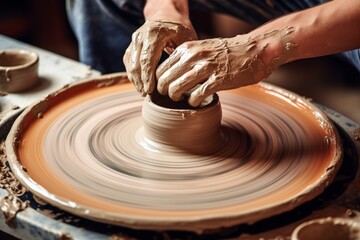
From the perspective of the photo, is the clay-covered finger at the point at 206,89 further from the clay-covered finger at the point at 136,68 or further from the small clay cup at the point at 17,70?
the small clay cup at the point at 17,70

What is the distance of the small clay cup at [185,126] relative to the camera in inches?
62.9

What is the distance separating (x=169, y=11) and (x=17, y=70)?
55 centimetres

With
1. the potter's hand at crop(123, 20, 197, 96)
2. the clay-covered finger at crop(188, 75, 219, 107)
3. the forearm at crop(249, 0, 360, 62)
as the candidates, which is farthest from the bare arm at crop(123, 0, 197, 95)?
the forearm at crop(249, 0, 360, 62)

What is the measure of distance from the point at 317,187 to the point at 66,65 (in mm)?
1193

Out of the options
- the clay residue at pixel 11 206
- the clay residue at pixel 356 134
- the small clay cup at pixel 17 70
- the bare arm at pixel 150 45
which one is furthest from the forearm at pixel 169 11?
the clay residue at pixel 11 206

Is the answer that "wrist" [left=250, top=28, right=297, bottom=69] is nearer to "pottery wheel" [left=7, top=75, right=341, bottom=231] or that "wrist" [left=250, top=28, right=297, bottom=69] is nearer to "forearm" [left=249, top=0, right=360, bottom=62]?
"forearm" [left=249, top=0, right=360, bottom=62]

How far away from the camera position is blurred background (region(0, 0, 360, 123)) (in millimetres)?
3635

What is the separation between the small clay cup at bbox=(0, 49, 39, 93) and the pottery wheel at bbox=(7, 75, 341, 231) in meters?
0.22

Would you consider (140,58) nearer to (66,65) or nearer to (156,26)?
(156,26)

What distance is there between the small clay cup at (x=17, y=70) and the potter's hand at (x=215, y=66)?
2.11 ft

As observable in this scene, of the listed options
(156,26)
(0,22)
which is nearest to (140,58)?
(156,26)

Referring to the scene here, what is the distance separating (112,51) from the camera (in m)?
2.78

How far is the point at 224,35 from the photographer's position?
12.9 feet

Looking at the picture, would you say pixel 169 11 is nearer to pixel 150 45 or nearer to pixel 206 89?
pixel 150 45
